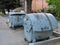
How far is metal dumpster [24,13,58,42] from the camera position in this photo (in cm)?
734

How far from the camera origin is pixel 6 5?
25562 millimetres

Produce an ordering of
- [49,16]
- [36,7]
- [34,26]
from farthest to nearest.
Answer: [36,7] → [49,16] → [34,26]

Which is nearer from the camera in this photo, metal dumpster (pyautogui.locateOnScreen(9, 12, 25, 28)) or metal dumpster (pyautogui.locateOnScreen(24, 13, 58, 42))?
metal dumpster (pyautogui.locateOnScreen(24, 13, 58, 42))

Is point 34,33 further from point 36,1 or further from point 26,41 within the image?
point 36,1

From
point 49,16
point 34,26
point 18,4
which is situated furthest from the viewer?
point 18,4

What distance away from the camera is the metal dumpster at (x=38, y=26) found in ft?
24.1

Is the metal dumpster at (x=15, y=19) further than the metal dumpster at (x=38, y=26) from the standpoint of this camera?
Yes

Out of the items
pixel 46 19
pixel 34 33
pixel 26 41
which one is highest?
pixel 46 19

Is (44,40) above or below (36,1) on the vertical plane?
below

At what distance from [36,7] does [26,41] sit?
16.9m

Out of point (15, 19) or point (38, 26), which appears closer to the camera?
point (38, 26)

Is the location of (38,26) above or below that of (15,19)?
above

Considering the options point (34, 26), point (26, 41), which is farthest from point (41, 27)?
point (26, 41)

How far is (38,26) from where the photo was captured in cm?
730
